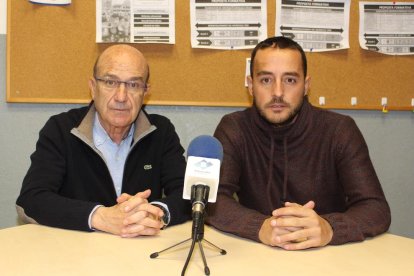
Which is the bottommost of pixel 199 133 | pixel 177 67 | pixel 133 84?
pixel 199 133

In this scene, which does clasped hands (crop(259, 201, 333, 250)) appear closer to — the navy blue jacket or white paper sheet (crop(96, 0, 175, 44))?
the navy blue jacket

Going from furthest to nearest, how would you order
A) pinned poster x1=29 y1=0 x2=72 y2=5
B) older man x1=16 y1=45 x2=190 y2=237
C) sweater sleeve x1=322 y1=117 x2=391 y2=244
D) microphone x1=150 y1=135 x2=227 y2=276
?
pinned poster x1=29 y1=0 x2=72 y2=5
older man x1=16 y1=45 x2=190 y2=237
sweater sleeve x1=322 y1=117 x2=391 y2=244
microphone x1=150 y1=135 x2=227 y2=276

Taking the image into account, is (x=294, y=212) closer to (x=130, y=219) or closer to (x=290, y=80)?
(x=130, y=219)

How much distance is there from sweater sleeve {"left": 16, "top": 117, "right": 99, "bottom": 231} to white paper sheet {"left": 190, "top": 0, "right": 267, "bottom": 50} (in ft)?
3.18

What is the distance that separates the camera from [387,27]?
275cm

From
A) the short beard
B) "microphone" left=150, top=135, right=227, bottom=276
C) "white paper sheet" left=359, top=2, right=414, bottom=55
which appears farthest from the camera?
"white paper sheet" left=359, top=2, right=414, bottom=55

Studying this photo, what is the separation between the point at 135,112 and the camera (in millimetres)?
2170

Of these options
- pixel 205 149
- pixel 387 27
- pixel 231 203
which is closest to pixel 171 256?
pixel 205 149

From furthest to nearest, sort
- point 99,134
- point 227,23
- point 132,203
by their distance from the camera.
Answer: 1. point 227,23
2. point 99,134
3. point 132,203

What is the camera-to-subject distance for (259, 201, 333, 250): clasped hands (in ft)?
4.96

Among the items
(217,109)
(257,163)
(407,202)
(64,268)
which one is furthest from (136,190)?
(407,202)

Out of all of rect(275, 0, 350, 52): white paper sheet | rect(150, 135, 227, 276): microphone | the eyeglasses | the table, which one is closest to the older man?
the eyeglasses

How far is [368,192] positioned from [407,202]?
4.02 feet

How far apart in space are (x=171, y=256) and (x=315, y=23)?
5.84ft
